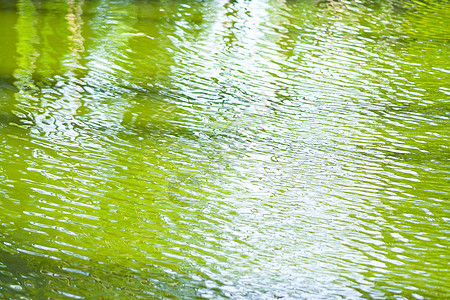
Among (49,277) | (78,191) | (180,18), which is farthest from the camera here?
(180,18)

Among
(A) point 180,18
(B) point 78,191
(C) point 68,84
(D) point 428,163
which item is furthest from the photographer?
(A) point 180,18

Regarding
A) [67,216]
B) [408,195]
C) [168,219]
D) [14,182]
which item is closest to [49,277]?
[67,216]

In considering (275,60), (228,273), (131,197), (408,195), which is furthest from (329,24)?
(228,273)

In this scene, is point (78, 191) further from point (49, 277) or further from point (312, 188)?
point (312, 188)

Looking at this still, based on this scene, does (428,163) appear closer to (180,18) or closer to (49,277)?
(49,277)

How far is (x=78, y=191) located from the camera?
3.08 m

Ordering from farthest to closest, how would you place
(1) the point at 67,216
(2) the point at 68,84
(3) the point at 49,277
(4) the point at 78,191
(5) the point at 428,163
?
(2) the point at 68,84 → (5) the point at 428,163 → (4) the point at 78,191 → (1) the point at 67,216 → (3) the point at 49,277

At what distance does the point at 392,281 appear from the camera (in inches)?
101

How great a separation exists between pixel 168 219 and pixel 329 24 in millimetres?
4061

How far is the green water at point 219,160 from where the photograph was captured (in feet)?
8.41

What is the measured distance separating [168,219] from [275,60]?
2703 mm

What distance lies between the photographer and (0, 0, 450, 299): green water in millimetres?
2562

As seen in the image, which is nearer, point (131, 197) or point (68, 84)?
point (131, 197)

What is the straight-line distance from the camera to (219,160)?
3539 millimetres
